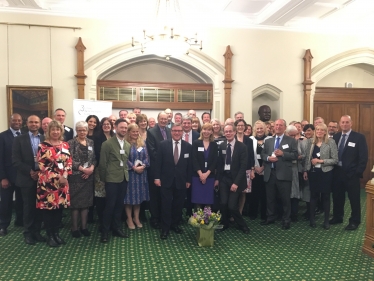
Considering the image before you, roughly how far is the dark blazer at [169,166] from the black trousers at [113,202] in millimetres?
467

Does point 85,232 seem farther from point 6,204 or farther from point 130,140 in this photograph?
point 130,140

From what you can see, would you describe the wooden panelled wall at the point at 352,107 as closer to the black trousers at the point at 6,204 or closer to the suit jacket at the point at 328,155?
the suit jacket at the point at 328,155

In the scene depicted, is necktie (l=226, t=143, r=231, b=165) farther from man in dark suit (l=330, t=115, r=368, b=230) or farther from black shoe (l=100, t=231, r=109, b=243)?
black shoe (l=100, t=231, r=109, b=243)

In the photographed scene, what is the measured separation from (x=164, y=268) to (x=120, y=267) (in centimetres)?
43

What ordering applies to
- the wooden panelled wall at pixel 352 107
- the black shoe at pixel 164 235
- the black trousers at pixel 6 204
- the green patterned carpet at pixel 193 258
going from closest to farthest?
the green patterned carpet at pixel 193 258 < the black shoe at pixel 164 235 < the black trousers at pixel 6 204 < the wooden panelled wall at pixel 352 107

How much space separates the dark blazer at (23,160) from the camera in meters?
3.75

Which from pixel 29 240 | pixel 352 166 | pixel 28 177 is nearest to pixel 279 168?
pixel 352 166

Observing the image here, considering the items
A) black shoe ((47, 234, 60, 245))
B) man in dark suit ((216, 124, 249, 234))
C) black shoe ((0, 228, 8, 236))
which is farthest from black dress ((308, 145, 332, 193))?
black shoe ((0, 228, 8, 236))

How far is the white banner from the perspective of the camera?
6.08 metres

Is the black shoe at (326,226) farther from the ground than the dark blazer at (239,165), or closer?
closer

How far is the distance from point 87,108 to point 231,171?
329cm

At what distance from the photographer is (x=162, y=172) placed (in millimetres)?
4074

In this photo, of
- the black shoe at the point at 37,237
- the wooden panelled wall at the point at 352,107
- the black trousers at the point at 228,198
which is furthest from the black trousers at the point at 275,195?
the wooden panelled wall at the point at 352,107

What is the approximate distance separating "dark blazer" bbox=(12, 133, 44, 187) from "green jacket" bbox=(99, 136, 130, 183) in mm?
800
